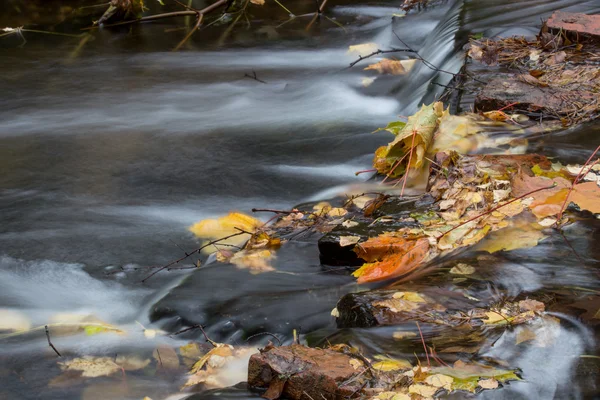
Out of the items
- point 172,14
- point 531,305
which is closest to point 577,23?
point 531,305

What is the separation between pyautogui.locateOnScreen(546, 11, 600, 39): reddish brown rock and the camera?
5209mm

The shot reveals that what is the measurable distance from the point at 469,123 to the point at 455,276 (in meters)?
1.76

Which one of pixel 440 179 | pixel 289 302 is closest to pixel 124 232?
pixel 289 302

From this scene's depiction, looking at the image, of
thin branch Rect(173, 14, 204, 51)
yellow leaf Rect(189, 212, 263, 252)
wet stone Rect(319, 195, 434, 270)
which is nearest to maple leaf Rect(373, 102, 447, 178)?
wet stone Rect(319, 195, 434, 270)

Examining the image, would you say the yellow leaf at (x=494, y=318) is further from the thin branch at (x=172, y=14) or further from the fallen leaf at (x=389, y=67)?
the thin branch at (x=172, y=14)

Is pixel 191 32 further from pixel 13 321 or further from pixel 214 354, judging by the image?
pixel 214 354

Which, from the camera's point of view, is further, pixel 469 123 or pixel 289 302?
pixel 469 123

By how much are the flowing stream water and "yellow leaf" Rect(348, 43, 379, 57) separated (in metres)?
0.12

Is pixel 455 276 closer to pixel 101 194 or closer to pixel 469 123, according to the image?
pixel 469 123

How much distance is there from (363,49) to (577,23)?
268cm

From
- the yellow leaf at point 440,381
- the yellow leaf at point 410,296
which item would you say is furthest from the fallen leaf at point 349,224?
the yellow leaf at point 440,381

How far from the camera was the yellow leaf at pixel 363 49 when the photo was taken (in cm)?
755

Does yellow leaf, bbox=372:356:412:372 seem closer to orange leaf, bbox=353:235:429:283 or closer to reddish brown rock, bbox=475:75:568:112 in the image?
orange leaf, bbox=353:235:429:283

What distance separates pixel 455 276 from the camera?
9.01 feet
